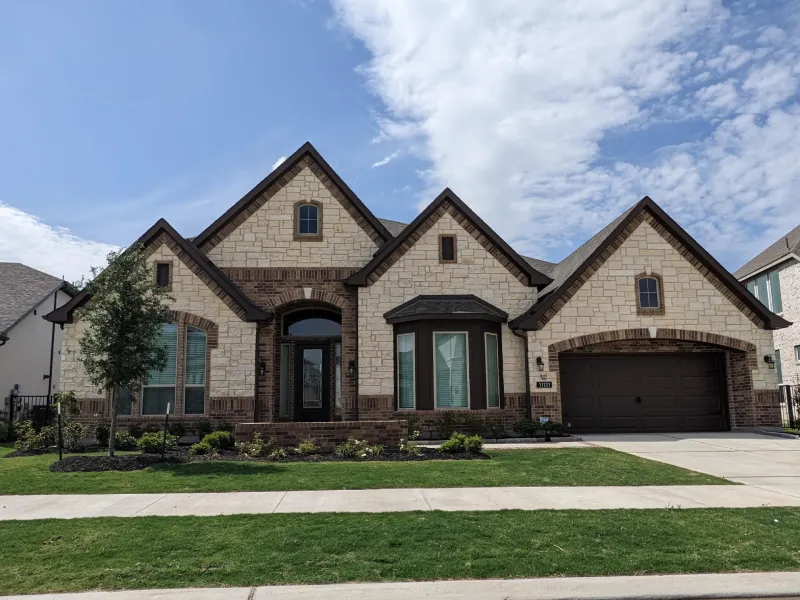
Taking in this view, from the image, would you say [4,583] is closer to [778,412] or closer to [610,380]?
[610,380]

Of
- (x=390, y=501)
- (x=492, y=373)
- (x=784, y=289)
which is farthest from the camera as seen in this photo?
(x=784, y=289)

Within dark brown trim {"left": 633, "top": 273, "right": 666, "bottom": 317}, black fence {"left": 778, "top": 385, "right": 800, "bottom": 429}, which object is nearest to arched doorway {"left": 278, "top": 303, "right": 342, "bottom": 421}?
dark brown trim {"left": 633, "top": 273, "right": 666, "bottom": 317}

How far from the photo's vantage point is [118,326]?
12.4m

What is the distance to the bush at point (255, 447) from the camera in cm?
1282

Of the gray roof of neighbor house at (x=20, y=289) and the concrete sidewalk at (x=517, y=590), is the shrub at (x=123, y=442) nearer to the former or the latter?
the gray roof of neighbor house at (x=20, y=289)

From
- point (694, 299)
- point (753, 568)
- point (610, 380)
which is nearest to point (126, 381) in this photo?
point (753, 568)

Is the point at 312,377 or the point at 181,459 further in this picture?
the point at 312,377

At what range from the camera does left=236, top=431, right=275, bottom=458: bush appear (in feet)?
42.1

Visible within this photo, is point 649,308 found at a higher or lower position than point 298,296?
lower

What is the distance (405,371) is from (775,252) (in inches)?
A: 819

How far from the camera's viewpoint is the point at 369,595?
196 inches

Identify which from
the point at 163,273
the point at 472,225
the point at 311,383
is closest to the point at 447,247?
the point at 472,225

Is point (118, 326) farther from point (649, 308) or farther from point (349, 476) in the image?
point (649, 308)

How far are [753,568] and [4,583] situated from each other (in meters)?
6.44
